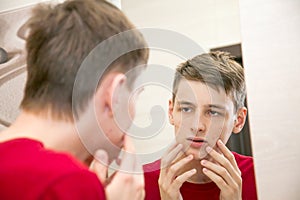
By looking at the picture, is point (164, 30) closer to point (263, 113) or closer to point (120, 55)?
point (120, 55)

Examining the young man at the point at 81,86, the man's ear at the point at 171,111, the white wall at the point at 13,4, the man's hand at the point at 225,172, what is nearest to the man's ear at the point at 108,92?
the young man at the point at 81,86

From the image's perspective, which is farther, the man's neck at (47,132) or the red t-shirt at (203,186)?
the red t-shirt at (203,186)

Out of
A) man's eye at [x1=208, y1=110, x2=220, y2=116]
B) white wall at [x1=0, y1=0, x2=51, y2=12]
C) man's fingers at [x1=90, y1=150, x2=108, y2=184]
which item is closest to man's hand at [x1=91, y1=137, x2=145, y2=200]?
man's fingers at [x1=90, y1=150, x2=108, y2=184]

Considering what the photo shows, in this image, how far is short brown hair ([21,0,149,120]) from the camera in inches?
30.2

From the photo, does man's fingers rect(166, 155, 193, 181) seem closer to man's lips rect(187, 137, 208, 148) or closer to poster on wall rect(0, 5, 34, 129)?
man's lips rect(187, 137, 208, 148)

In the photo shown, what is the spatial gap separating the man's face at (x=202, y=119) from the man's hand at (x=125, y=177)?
13cm

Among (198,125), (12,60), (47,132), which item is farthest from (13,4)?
(198,125)

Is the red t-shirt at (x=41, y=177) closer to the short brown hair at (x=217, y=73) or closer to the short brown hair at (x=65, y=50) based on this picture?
the short brown hair at (x=65, y=50)

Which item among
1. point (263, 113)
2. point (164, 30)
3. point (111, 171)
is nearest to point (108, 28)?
point (164, 30)

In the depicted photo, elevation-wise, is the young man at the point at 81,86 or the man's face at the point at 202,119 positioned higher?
the young man at the point at 81,86

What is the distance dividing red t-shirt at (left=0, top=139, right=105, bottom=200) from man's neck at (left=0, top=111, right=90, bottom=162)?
3.6 inches

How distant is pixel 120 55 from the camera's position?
815mm

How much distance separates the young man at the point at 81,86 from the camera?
0.75 metres

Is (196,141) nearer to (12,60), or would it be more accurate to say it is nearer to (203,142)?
(203,142)
